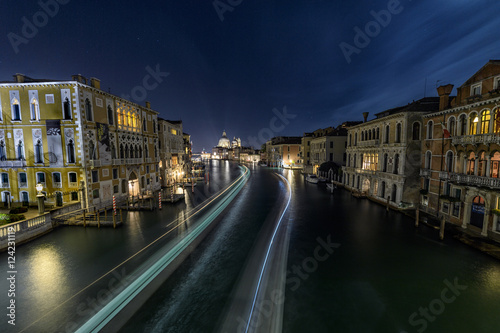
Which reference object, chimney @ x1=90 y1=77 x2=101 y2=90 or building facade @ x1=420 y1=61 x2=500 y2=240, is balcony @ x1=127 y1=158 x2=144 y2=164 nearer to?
chimney @ x1=90 y1=77 x2=101 y2=90

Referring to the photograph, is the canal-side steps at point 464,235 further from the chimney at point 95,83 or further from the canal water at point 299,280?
the chimney at point 95,83

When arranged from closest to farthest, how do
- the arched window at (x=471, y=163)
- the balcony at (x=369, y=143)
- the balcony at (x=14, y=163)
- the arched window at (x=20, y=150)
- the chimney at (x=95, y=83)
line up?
1. the arched window at (x=471, y=163)
2. the balcony at (x=14, y=163)
3. the arched window at (x=20, y=150)
4. the chimney at (x=95, y=83)
5. the balcony at (x=369, y=143)

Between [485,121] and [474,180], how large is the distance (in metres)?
4.88

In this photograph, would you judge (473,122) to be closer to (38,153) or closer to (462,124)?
(462,124)

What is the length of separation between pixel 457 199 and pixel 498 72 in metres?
10.6

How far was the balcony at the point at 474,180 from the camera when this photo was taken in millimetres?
15758

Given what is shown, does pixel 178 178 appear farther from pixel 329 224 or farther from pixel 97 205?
pixel 329 224

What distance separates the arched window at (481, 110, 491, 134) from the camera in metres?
16.8

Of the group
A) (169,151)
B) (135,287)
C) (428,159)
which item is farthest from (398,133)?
(169,151)

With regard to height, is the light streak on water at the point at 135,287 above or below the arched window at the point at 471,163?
below

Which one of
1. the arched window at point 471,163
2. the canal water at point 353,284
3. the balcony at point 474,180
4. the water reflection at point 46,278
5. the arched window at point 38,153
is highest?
the arched window at point 38,153

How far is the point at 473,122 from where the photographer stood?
18.1 meters

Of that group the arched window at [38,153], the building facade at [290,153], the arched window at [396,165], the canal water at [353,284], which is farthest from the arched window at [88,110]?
the building facade at [290,153]

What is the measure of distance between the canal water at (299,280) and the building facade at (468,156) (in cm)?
344
